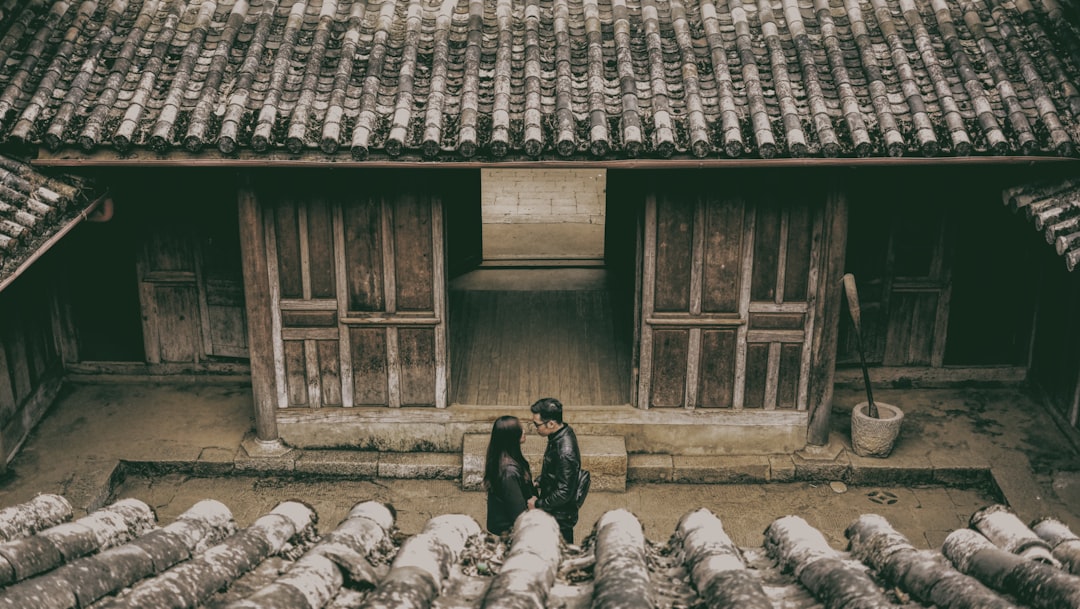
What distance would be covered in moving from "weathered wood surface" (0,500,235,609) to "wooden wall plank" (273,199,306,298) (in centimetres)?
498

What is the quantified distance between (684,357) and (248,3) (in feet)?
18.2

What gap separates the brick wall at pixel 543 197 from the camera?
54.5 feet

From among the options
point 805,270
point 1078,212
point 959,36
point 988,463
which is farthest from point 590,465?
point 959,36

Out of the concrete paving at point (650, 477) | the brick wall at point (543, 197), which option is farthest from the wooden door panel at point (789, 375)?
the brick wall at point (543, 197)

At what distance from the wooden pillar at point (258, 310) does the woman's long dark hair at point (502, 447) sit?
10.9 feet

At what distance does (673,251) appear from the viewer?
9039mm

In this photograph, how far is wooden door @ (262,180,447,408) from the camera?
891 centimetres

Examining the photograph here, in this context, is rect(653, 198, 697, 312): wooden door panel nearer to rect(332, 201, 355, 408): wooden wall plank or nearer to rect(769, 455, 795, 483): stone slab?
rect(769, 455, 795, 483): stone slab

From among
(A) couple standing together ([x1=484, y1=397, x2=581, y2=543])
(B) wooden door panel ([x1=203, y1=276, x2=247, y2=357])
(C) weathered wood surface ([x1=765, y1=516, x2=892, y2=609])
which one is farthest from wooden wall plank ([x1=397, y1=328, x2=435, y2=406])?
(C) weathered wood surface ([x1=765, y1=516, x2=892, y2=609])

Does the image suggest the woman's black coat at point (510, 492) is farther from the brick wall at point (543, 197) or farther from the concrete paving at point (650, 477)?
the brick wall at point (543, 197)

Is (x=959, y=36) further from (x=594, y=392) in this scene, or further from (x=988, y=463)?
(x=594, y=392)

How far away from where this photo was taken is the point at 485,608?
10.2 feet

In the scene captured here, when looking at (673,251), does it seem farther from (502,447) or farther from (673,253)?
(502,447)

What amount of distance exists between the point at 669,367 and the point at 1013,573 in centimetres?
614
